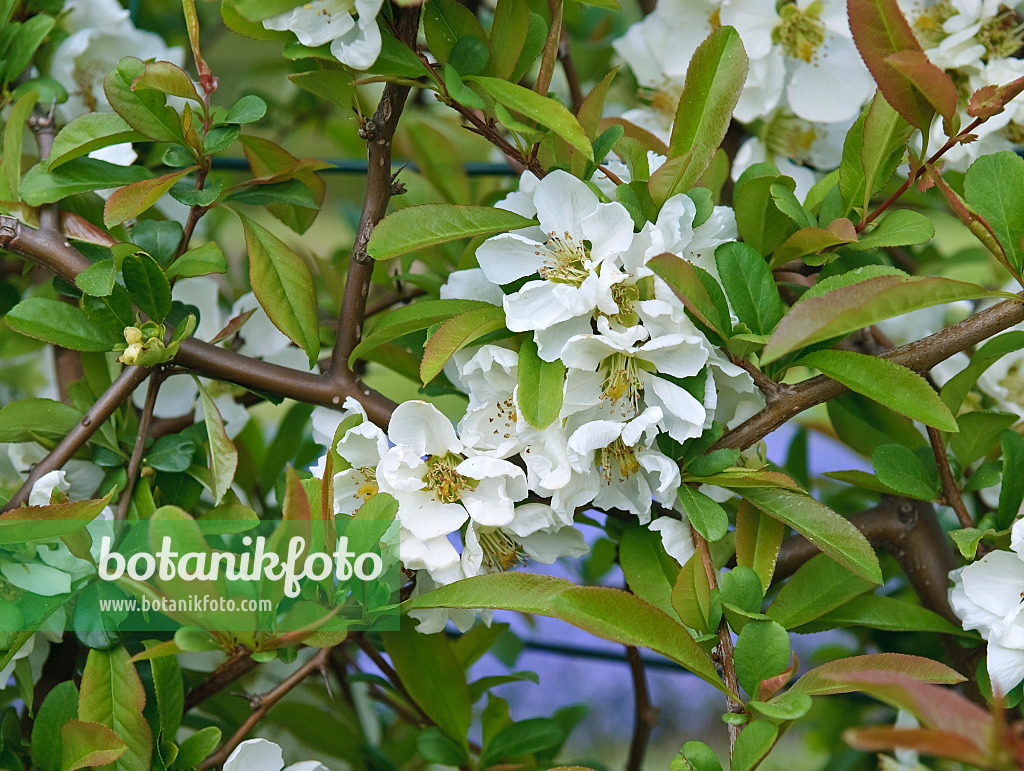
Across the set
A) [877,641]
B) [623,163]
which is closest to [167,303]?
[623,163]

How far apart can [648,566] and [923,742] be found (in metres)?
0.32

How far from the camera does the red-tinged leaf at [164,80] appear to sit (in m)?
0.63

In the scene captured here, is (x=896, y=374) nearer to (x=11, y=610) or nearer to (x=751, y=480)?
(x=751, y=480)

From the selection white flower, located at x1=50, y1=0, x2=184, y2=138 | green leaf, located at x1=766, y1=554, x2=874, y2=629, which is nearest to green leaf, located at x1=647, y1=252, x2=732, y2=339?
green leaf, located at x1=766, y1=554, x2=874, y2=629

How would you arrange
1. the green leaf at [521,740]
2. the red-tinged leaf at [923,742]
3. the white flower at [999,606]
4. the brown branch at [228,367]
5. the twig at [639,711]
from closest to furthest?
the red-tinged leaf at [923,742] → the white flower at [999,606] → the brown branch at [228,367] → the green leaf at [521,740] → the twig at [639,711]

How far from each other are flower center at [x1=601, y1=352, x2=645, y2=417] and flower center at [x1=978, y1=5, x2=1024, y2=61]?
525 mm

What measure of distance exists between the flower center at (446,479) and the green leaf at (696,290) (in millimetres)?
200

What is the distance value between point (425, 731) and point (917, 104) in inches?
25.2

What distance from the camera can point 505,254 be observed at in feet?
2.12

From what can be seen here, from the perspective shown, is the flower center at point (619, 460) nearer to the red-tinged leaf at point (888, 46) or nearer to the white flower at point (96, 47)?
the red-tinged leaf at point (888, 46)

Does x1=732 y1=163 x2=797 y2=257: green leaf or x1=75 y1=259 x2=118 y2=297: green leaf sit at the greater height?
x1=75 y1=259 x2=118 y2=297: green leaf

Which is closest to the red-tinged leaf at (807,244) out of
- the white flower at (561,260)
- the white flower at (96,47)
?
the white flower at (561,260)

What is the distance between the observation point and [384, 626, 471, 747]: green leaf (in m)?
0.75

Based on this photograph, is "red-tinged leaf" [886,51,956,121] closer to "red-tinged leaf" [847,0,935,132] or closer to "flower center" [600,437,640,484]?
"red-tinged leaf" [847,0,935,132]
